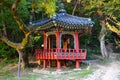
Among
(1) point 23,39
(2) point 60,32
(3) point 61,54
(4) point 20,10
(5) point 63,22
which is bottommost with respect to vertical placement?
(3) point 61,54

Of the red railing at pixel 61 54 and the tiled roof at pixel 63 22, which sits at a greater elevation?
the tiled roof at pixel 63 22

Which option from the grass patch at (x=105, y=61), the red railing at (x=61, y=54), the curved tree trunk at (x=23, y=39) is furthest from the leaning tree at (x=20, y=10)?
the grass patch at (x=105, y=61)

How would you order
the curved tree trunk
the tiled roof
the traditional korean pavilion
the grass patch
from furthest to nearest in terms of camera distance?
the grass patch → the traditional korean pavilion → the tiled roof → the curved tree trunk

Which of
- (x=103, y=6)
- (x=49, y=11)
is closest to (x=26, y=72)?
(x=49, y=11)

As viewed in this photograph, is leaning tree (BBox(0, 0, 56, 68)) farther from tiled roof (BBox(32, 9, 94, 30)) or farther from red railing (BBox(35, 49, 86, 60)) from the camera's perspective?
red railing (BBox(35, 49, 86, 60))

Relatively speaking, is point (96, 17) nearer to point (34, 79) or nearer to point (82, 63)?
point (82, 63)

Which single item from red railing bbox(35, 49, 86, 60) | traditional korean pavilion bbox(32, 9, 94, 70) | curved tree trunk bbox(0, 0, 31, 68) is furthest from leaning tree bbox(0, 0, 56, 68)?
red railing bbox(35, 49, 86, 60)

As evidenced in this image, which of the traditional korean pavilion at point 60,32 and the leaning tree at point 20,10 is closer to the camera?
the leaning tree at point 20,10

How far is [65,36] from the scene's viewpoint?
769 inches

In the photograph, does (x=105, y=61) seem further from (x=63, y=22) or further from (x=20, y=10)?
(x=20, y=10)

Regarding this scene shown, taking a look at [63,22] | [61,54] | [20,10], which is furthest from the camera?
[20,10]

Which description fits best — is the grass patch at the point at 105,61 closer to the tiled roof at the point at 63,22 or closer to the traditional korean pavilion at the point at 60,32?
the traditional korean pavilion at the point at 60,32

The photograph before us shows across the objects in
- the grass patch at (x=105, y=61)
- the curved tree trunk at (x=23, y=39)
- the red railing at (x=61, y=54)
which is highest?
the curved tree trunk at (x=23, y=39)

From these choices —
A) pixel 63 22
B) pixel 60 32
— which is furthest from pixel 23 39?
pixel 63 22
